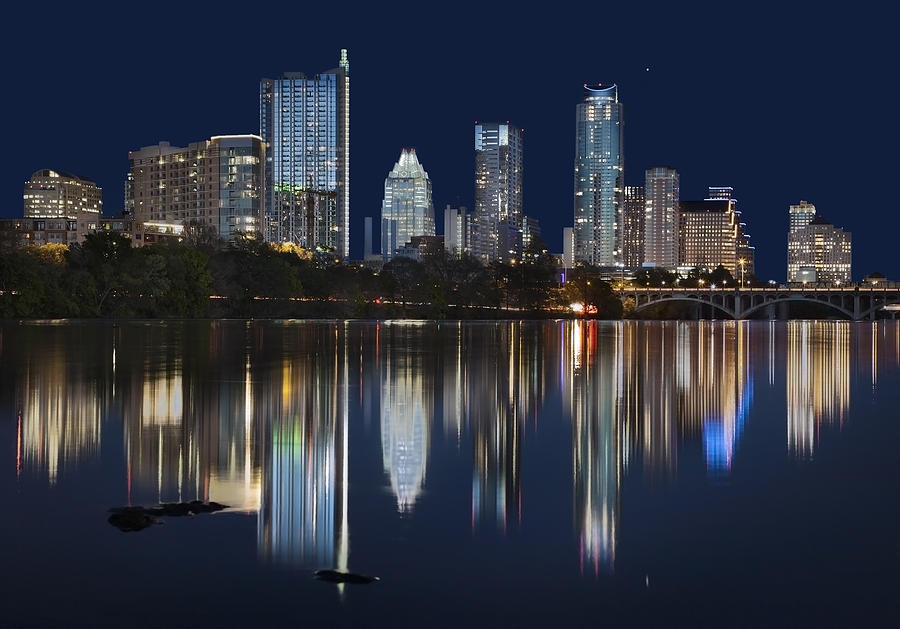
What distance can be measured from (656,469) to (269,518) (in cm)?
534

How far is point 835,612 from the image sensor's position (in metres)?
7.61

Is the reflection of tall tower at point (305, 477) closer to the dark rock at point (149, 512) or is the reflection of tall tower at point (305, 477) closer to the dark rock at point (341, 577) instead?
the dark rock at point (341, 577)

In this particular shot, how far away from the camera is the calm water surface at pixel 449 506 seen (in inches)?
306

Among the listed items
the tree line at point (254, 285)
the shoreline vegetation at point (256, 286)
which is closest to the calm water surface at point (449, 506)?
the shoreline vegetation at point (256, 286)

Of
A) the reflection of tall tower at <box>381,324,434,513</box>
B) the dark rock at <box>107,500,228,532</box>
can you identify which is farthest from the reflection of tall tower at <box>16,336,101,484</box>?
the reflection of tall tower at <box>381,324,434,513</box>

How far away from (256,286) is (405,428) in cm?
11167

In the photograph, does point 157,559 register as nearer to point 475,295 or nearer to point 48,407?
point 48,407

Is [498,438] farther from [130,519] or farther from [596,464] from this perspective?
[130,519]

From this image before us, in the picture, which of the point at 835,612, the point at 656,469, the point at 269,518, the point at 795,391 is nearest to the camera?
the point at 835,612

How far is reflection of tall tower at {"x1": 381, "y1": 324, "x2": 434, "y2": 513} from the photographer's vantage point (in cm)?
1236

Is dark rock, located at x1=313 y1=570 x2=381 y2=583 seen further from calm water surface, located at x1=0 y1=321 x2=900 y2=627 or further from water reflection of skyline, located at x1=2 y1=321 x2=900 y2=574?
water reflection of skyline, located at x1=2 y1=321 x2=900 y2=574

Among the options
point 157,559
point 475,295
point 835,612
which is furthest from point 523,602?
point 475,295

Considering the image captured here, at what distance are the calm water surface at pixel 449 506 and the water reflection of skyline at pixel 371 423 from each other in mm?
73

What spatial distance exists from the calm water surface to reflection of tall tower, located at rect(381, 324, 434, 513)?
0.09m
